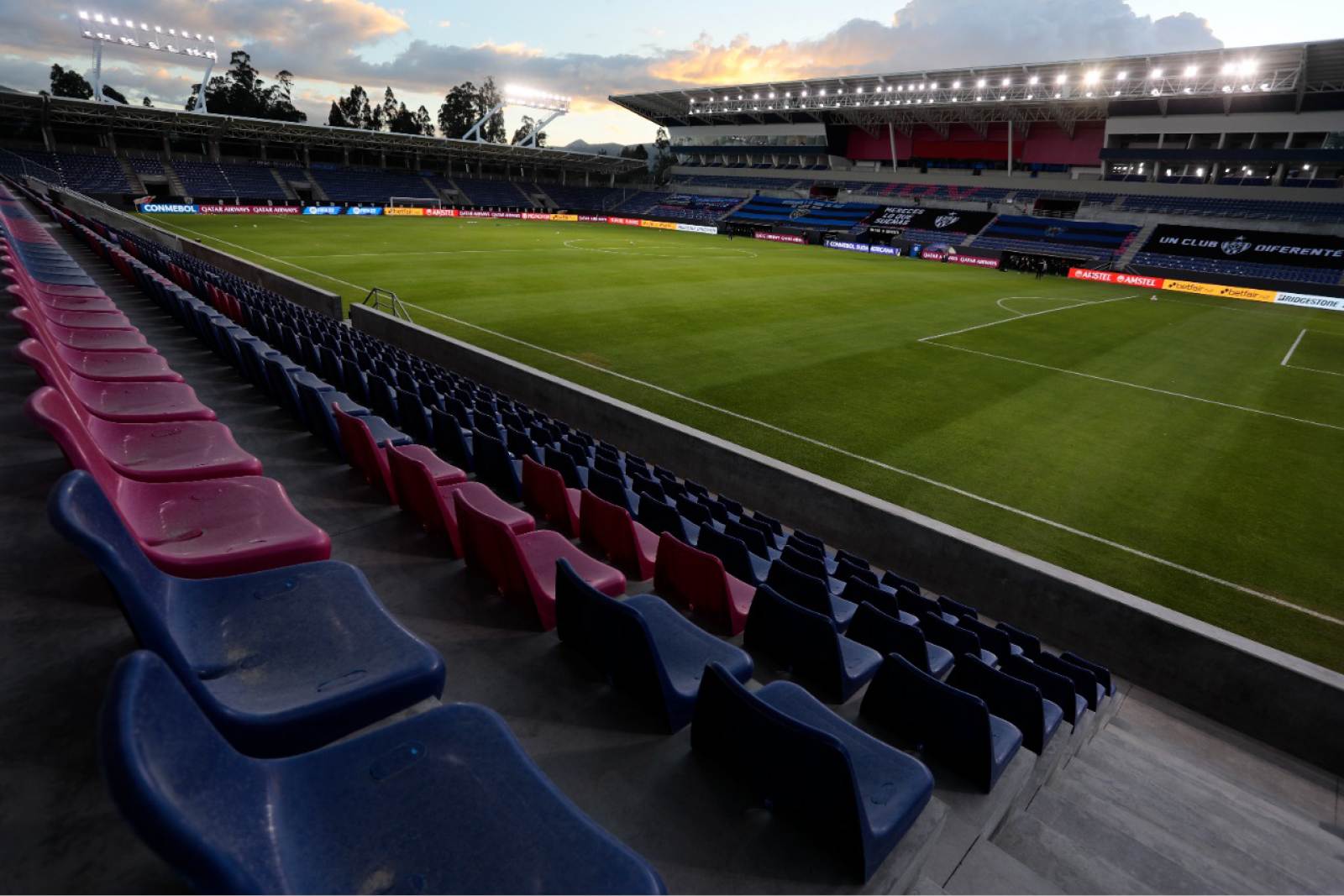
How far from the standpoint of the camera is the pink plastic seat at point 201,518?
3096mm

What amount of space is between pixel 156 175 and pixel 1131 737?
70304mm

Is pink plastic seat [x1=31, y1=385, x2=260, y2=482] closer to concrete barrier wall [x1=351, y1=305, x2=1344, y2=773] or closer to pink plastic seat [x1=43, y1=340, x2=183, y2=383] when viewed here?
pink plastic seat [x1=43, y1=340, x2=183, y2=383]

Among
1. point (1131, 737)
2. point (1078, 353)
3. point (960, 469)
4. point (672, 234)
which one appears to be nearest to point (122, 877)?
point (1131, 737)

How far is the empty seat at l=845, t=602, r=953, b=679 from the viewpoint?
455cm

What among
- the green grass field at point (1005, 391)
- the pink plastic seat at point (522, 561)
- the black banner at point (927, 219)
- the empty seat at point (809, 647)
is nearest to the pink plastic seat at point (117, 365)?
the pink plastic seat at point (522, 561)

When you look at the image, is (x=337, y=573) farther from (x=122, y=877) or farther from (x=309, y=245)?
(x=309, y=245)

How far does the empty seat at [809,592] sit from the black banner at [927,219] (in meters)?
55.9

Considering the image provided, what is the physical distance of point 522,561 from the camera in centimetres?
379

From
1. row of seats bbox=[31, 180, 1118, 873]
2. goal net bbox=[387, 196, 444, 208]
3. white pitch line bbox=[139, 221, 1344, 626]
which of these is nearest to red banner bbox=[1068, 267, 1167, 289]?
white pitch line bbox=[139, 221, 1344, 626]

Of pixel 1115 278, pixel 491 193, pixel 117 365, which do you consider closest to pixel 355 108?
pixel 491 193

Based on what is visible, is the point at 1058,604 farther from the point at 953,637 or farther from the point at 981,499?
the point at 981,499

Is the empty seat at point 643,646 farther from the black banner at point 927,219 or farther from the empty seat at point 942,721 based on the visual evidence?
the black banner at point 927,219

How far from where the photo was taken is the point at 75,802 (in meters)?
2.05

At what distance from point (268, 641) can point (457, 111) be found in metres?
133
